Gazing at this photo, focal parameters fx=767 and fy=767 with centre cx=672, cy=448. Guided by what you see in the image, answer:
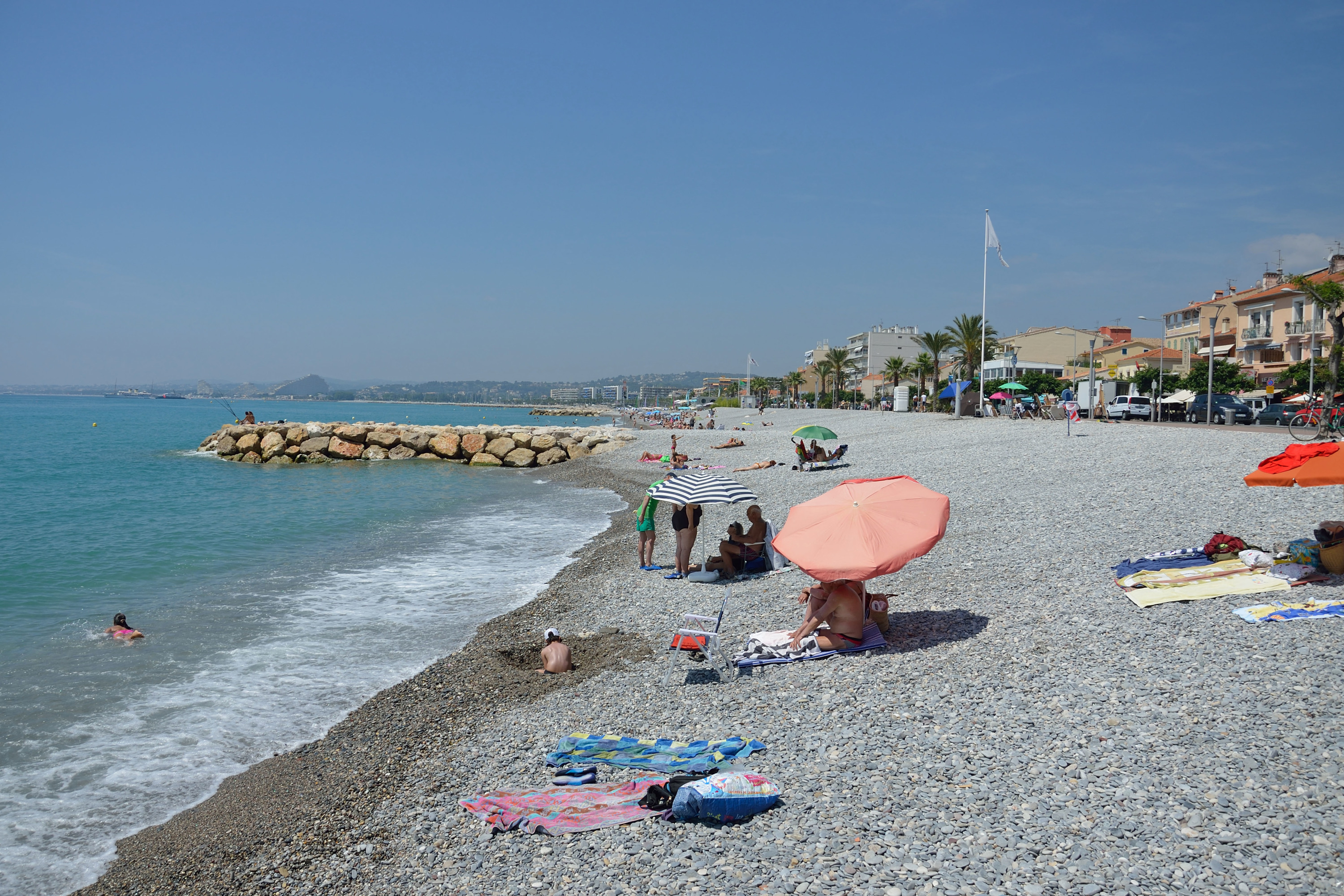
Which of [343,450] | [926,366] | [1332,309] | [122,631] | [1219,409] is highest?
[926,366]

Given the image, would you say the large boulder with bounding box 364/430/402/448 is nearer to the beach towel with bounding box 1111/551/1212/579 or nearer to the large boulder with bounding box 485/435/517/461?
the large boulder with bounding box 485/435/517/461

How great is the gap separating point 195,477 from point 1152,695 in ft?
117

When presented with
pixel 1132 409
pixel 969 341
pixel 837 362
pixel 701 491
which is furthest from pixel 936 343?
pixel 701 491

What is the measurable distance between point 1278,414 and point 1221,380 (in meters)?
25.1

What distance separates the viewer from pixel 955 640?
7273 mm

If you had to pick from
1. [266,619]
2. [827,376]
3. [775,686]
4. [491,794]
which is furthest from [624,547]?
[827,376]

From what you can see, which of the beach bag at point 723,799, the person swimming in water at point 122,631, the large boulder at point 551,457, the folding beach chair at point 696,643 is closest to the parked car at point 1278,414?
the large boulder at point 551,457

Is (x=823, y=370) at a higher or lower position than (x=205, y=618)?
higher

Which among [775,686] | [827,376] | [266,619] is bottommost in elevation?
[266,619]

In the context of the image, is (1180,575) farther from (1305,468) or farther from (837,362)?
(837,362)

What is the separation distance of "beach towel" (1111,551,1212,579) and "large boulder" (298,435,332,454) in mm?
40005

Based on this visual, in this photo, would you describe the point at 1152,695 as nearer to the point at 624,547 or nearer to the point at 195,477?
the point at 624,547

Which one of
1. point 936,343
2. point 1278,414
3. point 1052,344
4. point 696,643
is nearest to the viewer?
point 696,643

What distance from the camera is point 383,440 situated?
42.1m
